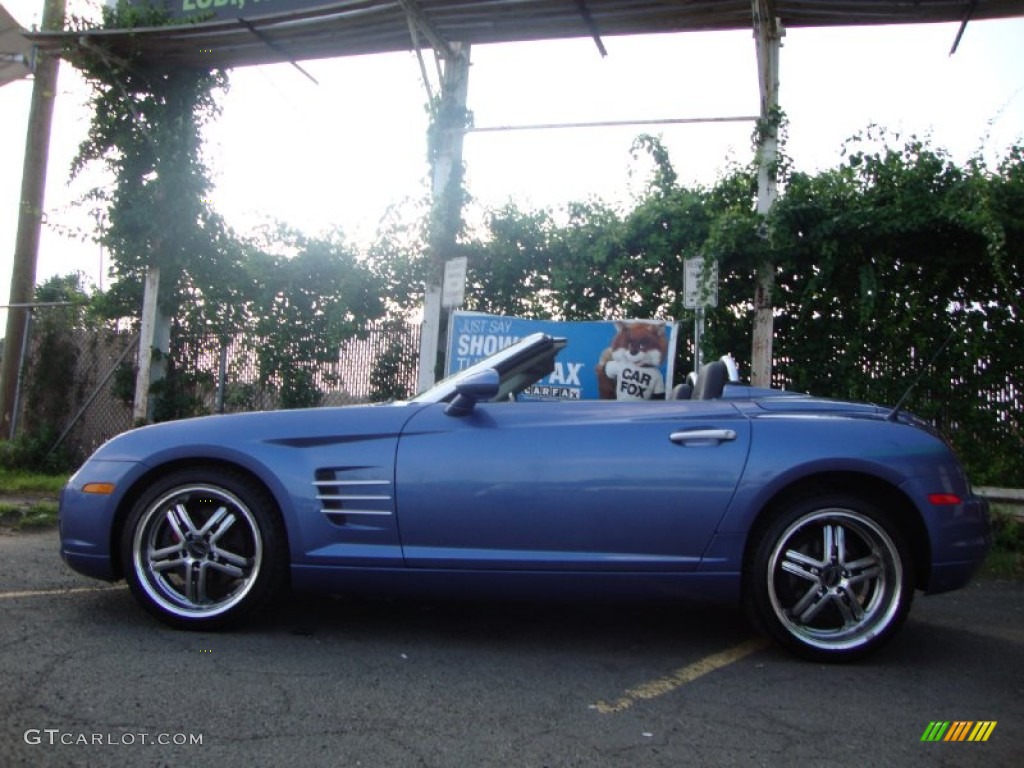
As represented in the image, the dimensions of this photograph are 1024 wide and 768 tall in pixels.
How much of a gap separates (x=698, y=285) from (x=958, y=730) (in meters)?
5.50

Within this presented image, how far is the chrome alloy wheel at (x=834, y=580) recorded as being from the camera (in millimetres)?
3627

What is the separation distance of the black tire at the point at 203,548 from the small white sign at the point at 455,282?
523 cm

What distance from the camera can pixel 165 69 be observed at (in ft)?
36.7

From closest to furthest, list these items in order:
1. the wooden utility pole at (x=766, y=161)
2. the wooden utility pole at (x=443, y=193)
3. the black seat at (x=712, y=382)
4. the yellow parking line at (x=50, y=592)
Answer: the black seat at (x=712, y=382)
the yellow parking line at (x=50, y=592)
the wooden utility pole at (x=766, y=161)
the wooden utility pole at (x=443, y=193)

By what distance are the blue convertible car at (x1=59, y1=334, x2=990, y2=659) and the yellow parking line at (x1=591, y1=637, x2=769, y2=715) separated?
9.0 inches

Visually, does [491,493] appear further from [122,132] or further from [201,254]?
[122,132]

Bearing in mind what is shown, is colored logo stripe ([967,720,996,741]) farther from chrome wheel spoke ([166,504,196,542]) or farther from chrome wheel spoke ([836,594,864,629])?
chrome wheel spoke ([166,504,196,542])

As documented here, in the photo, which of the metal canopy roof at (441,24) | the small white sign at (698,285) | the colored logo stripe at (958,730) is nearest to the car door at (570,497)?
the colored logo stripe at (958,730)

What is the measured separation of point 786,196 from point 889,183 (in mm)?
868

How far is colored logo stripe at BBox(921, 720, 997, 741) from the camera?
113 inches

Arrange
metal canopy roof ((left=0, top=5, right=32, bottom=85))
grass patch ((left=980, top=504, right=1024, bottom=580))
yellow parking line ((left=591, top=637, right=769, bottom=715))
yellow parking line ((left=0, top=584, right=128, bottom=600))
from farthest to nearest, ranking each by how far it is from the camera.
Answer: metal canopy roof ((left=0, top=5, right=32, bottom=85)), grass patch ((left=980, top=504, right=1024, bottom=580)), yellow parking line ((left=0, top=584, right=128, bottom=600)), yellow parking line ((left=591, top=637, right=769, bottom=715))

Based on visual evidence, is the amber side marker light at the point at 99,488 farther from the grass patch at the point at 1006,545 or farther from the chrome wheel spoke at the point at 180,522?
the grass patch at the point at 1006,545

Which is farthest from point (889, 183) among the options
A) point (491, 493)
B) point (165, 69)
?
point (165, 69)

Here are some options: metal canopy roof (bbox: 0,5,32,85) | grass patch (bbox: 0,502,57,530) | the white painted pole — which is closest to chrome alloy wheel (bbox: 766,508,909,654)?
grass patch (bbox: 0,502,57,530)
